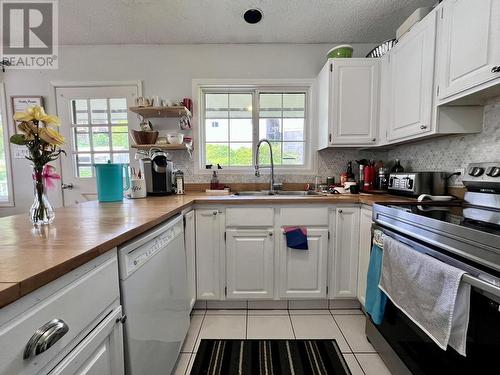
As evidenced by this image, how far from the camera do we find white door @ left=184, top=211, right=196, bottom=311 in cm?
169

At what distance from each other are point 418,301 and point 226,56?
249 cm

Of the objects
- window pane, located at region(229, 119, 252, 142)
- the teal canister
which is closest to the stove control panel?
window pane, located at region(229, 119, 252, 142)

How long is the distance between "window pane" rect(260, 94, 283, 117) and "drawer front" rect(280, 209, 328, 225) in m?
1.18

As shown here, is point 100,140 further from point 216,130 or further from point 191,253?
point 191,253

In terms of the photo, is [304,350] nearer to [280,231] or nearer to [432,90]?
[280,231]

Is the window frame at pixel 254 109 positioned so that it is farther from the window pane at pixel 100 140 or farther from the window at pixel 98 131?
the window pane at pixel 100 140

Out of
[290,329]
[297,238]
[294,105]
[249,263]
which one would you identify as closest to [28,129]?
[249,263]

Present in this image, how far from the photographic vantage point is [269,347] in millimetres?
1490

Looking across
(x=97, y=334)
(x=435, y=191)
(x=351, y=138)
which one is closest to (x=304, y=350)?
(x=97, y=334)

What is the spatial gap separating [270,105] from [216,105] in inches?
22.7

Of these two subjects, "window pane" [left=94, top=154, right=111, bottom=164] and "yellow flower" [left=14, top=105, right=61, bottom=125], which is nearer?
"yellow flower" [left=14, top=105, right=61, bottom=125]

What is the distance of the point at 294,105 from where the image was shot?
→ 2502 mm

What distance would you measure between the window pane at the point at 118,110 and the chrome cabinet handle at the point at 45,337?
235 centimetres

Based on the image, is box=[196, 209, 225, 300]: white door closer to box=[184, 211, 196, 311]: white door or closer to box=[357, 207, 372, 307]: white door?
box=[184, 211, 196, 311]: white door
